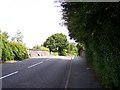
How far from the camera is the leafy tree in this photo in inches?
4122

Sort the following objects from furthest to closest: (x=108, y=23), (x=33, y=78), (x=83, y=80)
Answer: (x=33, y=78), (x=83, y=80), (x=108, y=23)

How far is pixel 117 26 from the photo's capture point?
9.61 metres

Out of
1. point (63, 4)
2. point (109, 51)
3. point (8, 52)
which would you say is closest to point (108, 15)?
point (109, 51)

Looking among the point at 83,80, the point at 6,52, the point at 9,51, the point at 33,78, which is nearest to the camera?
the point at 83,80

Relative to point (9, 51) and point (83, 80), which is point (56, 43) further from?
point (83, 80)

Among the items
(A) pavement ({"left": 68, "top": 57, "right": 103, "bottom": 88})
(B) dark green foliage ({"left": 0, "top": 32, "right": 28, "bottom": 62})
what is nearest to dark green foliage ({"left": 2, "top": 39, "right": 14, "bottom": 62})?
(B) dark green foliage ({"left": 0, "top": 32, "right": 28, "bottom": 62})

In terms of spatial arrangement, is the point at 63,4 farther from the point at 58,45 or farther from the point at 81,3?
A: the point at 58,45

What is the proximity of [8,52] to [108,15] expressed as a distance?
29.1m

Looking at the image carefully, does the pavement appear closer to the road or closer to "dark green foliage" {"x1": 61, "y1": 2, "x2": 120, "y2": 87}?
the road

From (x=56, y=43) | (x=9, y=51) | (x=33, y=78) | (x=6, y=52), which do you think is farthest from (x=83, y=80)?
(x=56, y=43)

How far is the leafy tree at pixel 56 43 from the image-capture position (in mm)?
104688

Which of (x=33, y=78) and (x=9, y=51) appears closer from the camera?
(x=33, y=78)

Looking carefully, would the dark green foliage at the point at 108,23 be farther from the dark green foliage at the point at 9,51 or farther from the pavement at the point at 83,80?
the dark green foliage at the point at 9,51

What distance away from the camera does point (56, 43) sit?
10669 centimetres
